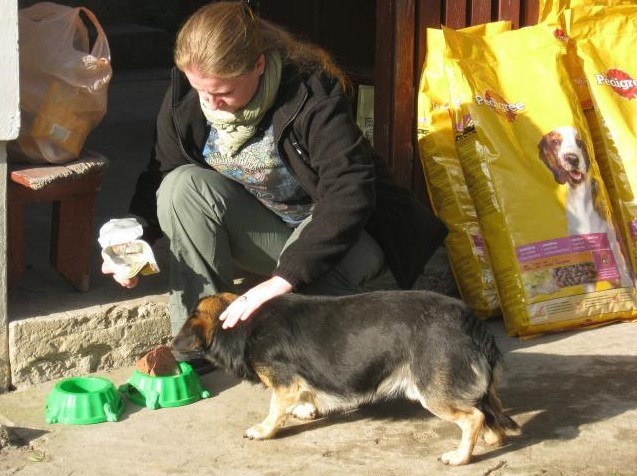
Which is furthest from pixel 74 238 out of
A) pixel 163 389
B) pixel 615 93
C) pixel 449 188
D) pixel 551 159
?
pixel 615 93

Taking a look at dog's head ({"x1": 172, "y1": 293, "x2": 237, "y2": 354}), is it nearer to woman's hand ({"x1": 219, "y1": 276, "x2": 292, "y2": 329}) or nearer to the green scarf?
woman's hand ({"x1": 219, "y1": 276, "x2": 292, "y2": 329})

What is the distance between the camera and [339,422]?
145 inches

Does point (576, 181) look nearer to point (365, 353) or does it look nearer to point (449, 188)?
point (449, 188)

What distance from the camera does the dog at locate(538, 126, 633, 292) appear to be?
448 cm

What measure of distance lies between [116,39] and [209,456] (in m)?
5.60

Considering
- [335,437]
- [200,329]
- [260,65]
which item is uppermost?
[260,65]

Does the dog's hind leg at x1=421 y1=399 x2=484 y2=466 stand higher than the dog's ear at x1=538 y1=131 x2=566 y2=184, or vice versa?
the dog's ear at x1=538 y1=131 x2=566 y2=184

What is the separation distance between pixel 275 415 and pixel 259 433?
9 cm

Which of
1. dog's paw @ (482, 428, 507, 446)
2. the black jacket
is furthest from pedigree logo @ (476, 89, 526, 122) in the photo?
dog's paw @ (482, 428, 507, 446)

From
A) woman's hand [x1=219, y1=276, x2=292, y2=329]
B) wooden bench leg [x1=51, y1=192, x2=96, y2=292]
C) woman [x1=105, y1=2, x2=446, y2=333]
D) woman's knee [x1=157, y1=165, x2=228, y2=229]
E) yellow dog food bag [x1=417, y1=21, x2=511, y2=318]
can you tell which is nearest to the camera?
woman's hand [x1=219, y1=276, x2=292, y2=329]

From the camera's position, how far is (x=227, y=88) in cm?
356

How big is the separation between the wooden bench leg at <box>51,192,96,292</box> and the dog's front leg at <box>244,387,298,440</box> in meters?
0.98

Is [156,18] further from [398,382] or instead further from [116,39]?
[398,382]

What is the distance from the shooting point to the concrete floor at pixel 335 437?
3348 mm
